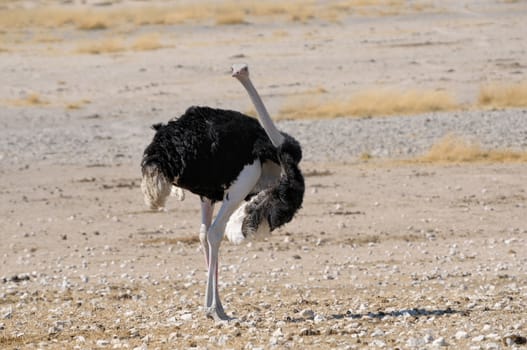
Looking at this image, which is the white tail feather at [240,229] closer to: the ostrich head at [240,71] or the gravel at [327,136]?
the ostrich head at [240,71]

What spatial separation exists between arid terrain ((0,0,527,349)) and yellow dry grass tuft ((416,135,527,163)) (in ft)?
0.13

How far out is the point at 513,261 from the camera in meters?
11.3

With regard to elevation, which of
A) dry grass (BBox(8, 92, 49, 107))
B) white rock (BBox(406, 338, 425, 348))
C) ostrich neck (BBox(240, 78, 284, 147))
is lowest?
dry grass (BBox(8, 92, 49, 107))

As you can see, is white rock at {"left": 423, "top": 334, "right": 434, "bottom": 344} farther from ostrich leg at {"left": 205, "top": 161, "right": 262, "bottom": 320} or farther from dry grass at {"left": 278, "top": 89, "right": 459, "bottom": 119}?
dry grass at {"left": 278, "top": 89, "right": 459, "bottom": 119}

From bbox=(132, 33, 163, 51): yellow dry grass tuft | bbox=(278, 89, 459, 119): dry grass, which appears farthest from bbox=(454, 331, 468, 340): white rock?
bbox=(132, 33, 163, 51): yellow dry grass tuft

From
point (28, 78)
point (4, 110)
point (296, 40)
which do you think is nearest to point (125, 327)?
point (4, 110)

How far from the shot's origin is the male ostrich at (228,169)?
8539mm

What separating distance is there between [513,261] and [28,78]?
59.9ft

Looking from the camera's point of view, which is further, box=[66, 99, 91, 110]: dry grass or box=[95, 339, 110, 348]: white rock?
box=[66, 99, 91, 110]: dry grass

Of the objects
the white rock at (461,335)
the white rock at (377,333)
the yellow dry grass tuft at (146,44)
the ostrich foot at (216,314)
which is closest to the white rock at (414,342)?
the white rock at (461,335)

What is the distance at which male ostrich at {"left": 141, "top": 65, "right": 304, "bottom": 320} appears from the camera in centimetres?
854

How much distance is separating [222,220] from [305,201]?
626 cm

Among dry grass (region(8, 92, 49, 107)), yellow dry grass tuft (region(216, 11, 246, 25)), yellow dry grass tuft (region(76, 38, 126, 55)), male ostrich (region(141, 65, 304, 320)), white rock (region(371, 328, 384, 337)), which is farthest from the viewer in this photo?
yellow dry grass tuft (region(216, 11, 246, 25))

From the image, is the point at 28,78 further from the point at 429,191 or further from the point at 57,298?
the point at 57,298
